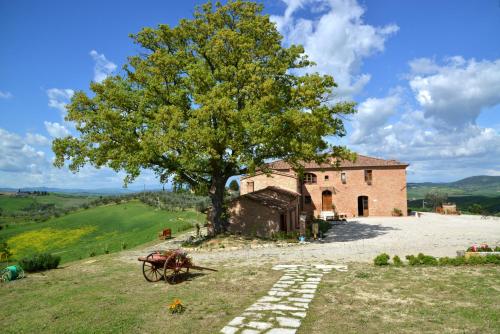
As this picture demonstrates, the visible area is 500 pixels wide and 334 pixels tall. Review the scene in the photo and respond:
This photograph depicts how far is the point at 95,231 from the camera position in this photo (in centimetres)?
3853

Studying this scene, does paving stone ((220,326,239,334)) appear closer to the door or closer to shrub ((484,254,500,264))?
shrub ((484,254,500,264))

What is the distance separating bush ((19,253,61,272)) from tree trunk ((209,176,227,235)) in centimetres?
981

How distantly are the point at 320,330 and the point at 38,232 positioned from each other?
4072cm

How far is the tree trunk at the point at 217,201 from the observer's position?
2428 centimetres

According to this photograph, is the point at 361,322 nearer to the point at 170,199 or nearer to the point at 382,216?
the point at 382,216

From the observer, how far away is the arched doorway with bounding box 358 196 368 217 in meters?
43.8

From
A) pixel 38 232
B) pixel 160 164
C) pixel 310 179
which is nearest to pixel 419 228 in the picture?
pixel 310 179

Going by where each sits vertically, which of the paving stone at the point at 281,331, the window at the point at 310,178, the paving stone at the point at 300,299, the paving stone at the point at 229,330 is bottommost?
the paving stone at the point at 229,330

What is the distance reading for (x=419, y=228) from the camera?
99.1 ft

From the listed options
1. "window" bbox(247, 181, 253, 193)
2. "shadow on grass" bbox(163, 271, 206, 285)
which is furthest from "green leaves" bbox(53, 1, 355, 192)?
"window" bbox(247, 181, 253, 193)

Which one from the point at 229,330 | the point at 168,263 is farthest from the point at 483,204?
the point at 229,330

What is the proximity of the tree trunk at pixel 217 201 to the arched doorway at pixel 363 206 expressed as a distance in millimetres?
24472

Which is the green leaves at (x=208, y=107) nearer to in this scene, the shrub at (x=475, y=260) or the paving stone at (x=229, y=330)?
the shrub at (x=475, y=260)

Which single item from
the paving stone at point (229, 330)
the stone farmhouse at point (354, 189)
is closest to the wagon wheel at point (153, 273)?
the paving stone at point (229, 330)
